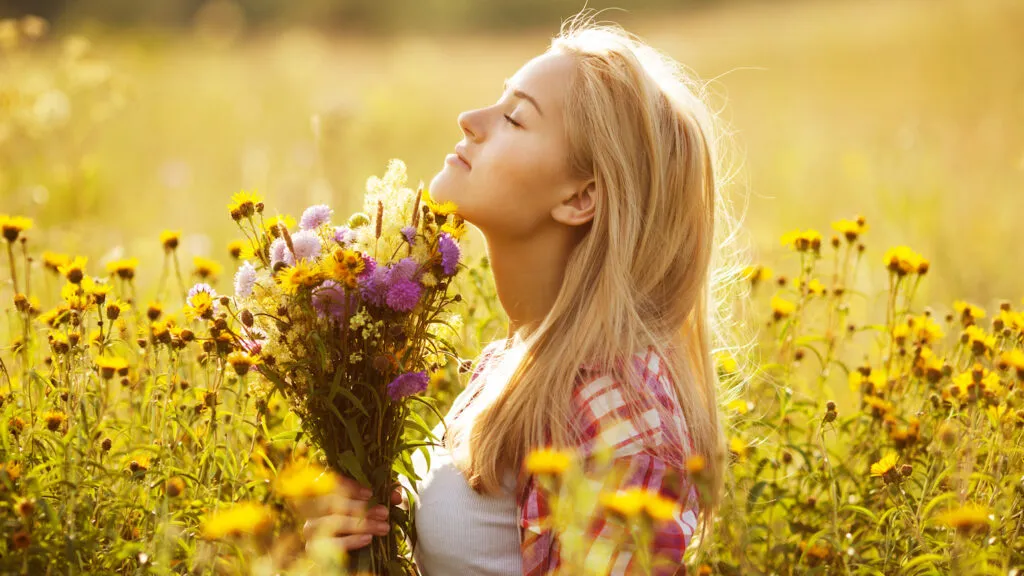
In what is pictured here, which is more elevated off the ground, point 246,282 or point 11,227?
point 11,227

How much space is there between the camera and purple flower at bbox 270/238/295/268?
5.59 feet

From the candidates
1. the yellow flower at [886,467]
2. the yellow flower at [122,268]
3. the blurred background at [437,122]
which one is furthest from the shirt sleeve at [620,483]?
the yellow flower at [122,268]

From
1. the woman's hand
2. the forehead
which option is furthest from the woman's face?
the woman's hand

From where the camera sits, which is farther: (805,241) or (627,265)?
(805,241)

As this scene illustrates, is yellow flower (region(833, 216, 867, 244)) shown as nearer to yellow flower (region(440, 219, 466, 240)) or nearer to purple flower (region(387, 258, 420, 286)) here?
yellow flower (region(440, 219, 466, 240))

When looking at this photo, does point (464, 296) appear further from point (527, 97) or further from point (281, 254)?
point (281, 254)

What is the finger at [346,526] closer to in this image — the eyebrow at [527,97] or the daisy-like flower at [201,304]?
the daisy-like flower at [201,304]

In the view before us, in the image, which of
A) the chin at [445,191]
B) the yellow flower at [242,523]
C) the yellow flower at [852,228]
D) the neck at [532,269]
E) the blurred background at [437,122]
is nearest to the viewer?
the yellow flower at [242,523]

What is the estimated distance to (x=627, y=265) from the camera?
2.14 metres

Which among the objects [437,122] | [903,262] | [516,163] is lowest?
[903,262]

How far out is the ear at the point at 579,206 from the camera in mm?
2184

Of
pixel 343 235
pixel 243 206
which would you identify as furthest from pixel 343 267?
pixel 243 206

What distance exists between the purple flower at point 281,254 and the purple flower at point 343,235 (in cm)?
13

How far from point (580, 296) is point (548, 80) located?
535mm
